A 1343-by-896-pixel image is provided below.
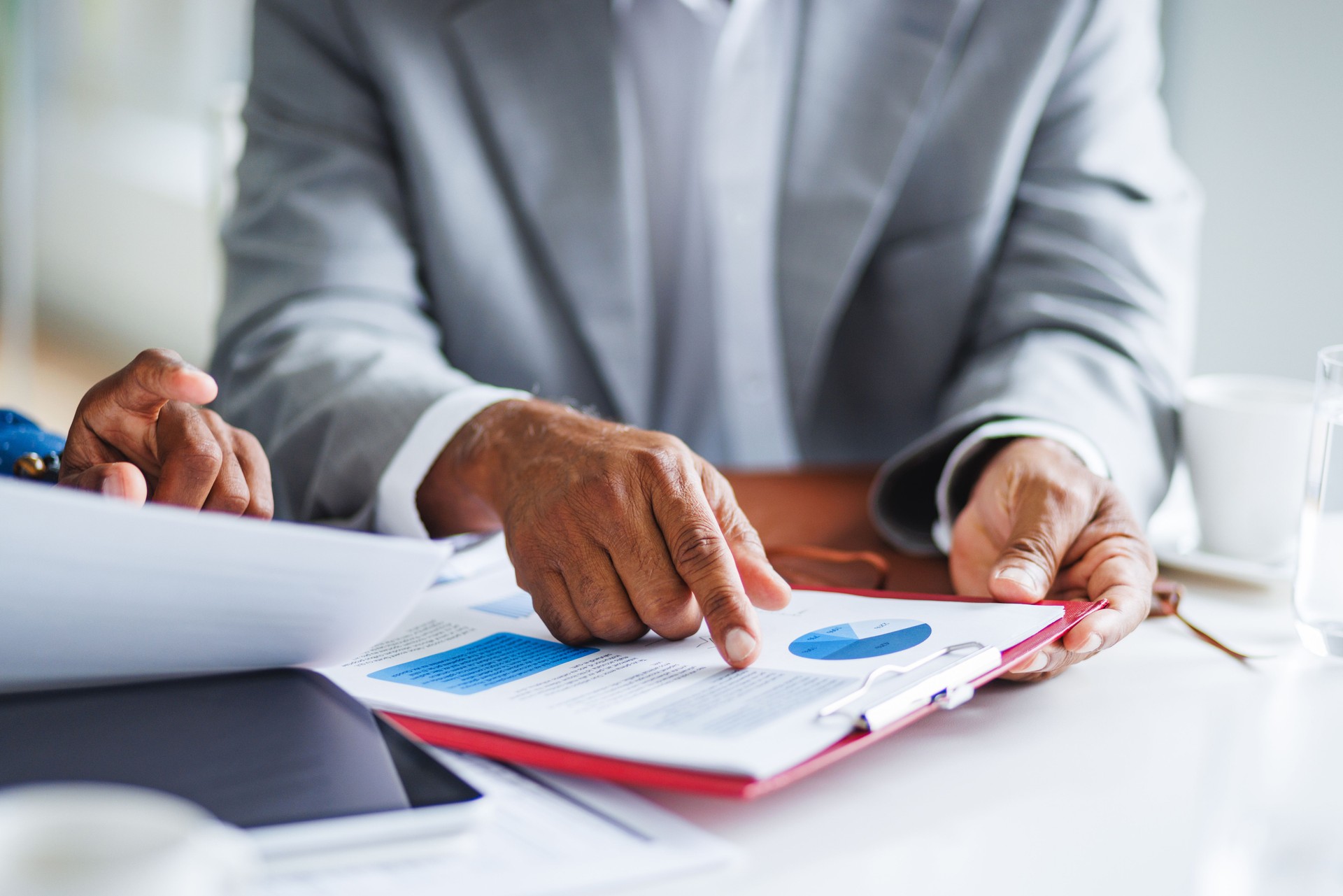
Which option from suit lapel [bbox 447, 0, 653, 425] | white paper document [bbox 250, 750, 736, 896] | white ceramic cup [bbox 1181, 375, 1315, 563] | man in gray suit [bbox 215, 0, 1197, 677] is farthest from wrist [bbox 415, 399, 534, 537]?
white ceramic cup [bbox 1181, 375, 1315, 563]

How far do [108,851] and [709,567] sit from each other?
0.96 feet

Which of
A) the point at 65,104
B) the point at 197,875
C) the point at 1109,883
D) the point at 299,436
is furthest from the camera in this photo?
the point at 65,104

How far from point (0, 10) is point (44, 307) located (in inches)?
41.2

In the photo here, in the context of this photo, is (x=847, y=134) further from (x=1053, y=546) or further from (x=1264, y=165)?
(x=1264, y=165)

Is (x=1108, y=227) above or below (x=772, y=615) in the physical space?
above

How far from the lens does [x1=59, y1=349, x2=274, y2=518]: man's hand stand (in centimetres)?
47

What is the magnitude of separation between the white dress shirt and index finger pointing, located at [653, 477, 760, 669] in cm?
64

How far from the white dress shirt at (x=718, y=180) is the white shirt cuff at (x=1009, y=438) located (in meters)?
0.42

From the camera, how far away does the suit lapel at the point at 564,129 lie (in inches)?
40.0

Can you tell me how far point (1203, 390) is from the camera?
2.77ft

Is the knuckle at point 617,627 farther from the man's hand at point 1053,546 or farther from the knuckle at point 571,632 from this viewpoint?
the man's hand at point 1053,546

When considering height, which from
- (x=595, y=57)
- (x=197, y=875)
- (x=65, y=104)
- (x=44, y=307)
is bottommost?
(x=44, y=307)

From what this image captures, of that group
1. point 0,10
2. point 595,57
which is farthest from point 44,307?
point 595,57

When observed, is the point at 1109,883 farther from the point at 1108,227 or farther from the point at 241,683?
the point at 1108,227
